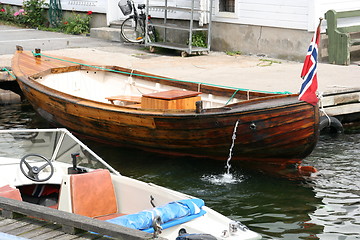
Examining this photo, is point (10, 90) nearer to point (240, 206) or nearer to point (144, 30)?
point (144, 30)

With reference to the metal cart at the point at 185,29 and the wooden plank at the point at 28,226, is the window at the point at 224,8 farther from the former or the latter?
the wooden plank at the point at 28,226

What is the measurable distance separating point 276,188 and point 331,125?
3.09m

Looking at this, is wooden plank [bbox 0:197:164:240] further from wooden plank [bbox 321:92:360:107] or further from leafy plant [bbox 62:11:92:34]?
leafy plant [bbox 62:11:92:34]

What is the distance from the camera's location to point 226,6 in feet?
59.9

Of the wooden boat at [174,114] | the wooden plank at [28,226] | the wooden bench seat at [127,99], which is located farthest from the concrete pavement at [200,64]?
the wooden plank at [28,226]

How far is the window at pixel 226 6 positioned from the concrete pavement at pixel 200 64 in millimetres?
1172

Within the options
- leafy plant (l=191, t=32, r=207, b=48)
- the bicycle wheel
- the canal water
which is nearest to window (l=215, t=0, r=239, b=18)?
leafy plant (l=191, t=32, r=207, b=48)

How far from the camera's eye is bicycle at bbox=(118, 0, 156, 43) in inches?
753

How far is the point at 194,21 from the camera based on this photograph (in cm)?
1873

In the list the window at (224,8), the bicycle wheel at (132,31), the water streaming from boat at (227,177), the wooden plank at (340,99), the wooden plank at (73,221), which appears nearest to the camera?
the wooden plank at (73,221)

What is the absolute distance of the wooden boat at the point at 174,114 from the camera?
9828 mm

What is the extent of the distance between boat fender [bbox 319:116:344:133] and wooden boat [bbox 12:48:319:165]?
1.75m

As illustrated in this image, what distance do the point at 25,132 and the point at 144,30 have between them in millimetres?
11401

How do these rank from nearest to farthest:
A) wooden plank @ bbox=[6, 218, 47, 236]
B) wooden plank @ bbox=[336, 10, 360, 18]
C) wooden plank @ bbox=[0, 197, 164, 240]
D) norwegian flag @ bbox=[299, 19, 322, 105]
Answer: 1. wooden plank @ bbox=[0, 197, 164, 240]
2. wooden plank @ bbox=[6, 218, 47, 236]
3. norwegian flag @ bbox=[299, 19, 322, 105]
4. wooden plank @ bbox=[336, 10, 360, 18]
